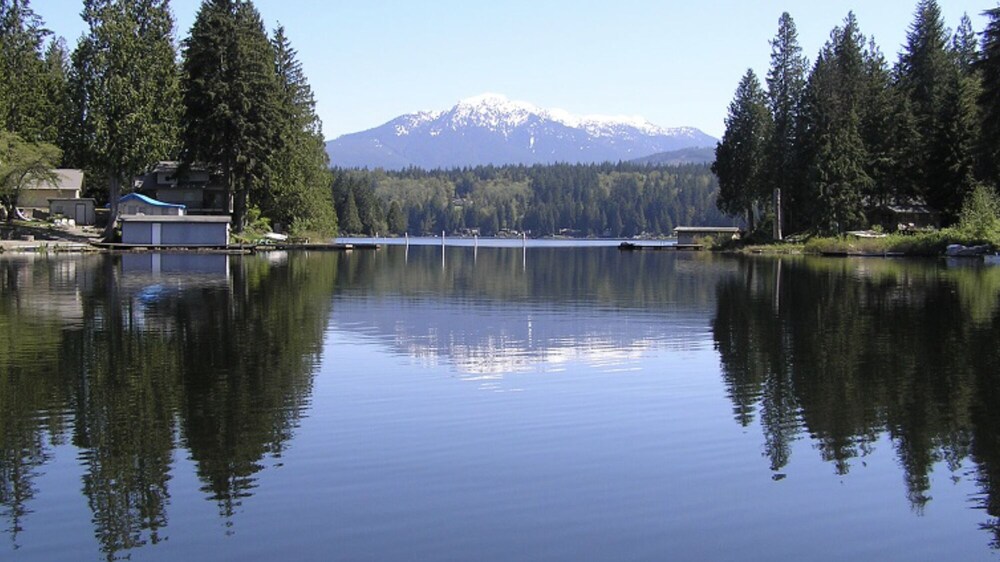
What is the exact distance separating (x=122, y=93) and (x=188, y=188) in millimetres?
18094

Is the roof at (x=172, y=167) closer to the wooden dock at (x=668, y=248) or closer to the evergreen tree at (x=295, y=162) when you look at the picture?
the evergreen tree at (x=295, y=162)

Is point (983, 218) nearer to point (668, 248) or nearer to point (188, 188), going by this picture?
point (668, 248)

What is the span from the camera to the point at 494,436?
14.3 metres

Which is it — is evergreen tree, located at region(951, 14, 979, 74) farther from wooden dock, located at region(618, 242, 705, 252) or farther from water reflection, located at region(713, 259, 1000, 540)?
water reflection, located at region(713, 259, 1000, 540)

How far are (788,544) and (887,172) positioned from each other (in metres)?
83.3

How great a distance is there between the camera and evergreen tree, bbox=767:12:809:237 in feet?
291

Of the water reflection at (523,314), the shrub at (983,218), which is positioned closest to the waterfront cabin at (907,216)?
the shrub at (983,218)

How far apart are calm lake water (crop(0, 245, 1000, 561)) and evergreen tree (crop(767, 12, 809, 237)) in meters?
59.9

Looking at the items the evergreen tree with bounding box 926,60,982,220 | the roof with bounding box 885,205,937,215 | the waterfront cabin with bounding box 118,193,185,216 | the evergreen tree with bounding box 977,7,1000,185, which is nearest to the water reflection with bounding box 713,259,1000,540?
the evergreen tree with bounding box 977,7,1000,185

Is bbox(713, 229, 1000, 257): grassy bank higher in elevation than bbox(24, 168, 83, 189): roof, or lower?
lower

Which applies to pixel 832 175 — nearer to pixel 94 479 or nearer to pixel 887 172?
pixel 887 172

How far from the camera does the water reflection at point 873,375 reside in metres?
13.6

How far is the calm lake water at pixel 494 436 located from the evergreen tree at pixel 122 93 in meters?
43.9

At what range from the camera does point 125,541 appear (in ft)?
31.9
